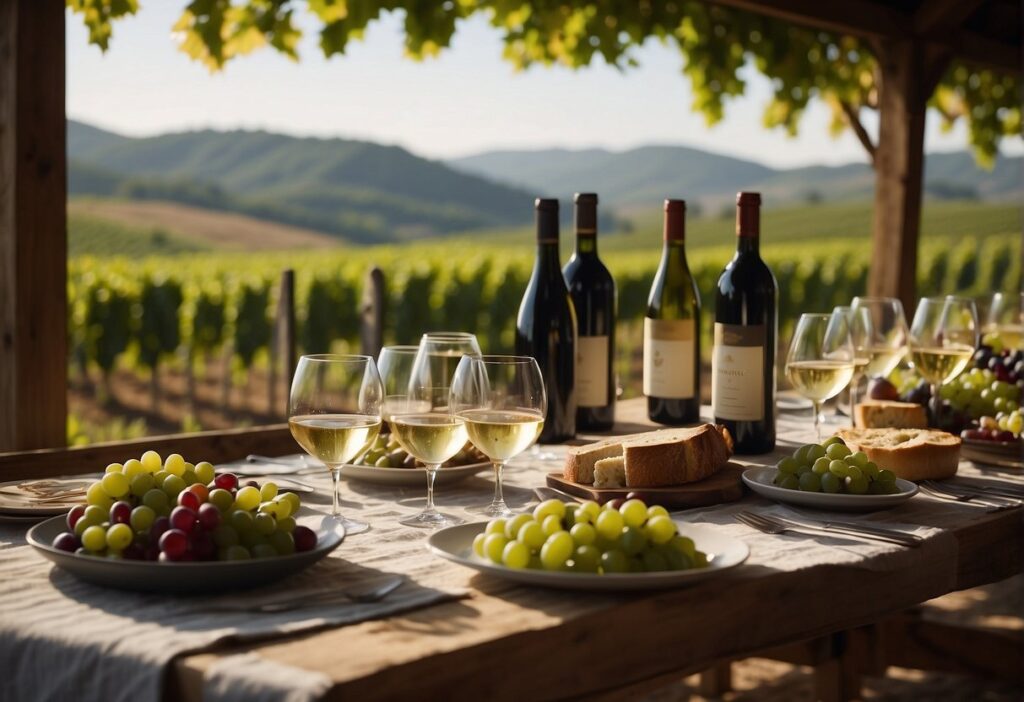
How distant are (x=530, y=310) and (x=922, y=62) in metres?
3.22

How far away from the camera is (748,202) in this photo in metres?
2.01

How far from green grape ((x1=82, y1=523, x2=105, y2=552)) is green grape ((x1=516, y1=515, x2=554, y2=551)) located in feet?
1.53

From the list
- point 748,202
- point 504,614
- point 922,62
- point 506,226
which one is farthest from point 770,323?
point 506,226

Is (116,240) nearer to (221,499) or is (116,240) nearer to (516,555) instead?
(221,499)

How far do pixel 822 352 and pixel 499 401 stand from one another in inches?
32.5

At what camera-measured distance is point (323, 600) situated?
3.86ft

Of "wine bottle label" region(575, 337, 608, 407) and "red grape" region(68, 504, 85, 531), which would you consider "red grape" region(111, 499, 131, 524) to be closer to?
"red grape" region(68, 504, 85, 531)

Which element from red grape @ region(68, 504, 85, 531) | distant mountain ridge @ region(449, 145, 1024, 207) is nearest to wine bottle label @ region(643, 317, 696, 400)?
red grape @ region(68, 504, 85, 531)

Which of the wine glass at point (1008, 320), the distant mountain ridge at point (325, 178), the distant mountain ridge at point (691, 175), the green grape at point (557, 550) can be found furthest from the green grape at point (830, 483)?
the distant mountain ridge at point (691, 175)

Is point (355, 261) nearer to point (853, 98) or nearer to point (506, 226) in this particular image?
point (853, 98)

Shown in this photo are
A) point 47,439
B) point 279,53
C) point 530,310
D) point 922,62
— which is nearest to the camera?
point 530,310

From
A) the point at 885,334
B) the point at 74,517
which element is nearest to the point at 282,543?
the point at 74,517

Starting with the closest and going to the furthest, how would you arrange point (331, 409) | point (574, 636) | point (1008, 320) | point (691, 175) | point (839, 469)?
1. point (574, 636)
2. point (331, 409)
3. point (839, 469)
4. point (1008, 320)
5. point (691, 175)

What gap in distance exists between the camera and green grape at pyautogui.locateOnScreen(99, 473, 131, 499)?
4.25 ft
